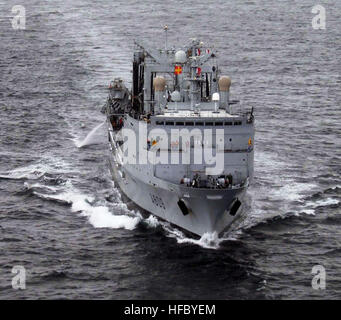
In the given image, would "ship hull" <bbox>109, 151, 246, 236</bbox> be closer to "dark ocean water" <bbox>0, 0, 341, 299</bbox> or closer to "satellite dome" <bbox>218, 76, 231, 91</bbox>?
"dark ocean water" <bbox>0, 0, 341, 299</bbox>

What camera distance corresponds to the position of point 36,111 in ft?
258

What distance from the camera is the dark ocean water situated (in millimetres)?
41406

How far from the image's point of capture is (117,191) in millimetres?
57312

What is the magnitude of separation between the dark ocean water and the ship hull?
975 millimetres

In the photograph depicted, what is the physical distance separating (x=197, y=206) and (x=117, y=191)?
1369cm

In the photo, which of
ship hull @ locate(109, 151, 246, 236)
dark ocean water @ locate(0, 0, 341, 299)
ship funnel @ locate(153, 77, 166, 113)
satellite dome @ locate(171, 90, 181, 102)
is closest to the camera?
dark ocean water @ locate(0, 0, 341, 299)

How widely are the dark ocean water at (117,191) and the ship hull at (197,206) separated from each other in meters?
0.97

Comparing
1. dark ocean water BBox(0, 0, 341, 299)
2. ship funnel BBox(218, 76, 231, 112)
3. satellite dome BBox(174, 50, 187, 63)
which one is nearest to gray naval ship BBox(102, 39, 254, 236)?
ship funnel BBox(218, 76, 231, 112)

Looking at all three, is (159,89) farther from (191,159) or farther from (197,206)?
(197,206)

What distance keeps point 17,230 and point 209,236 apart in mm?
14032

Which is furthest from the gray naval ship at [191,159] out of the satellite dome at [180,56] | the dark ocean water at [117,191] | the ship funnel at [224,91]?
the satellite dome at [180,56]

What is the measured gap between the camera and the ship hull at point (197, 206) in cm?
4453

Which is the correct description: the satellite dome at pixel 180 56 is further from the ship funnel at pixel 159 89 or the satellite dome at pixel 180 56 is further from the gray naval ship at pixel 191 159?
the ship funnel at pixel 159 89
